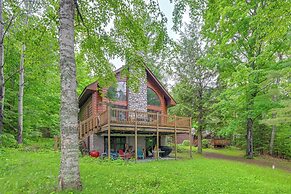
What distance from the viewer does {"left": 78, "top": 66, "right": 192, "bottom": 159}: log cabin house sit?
45.0ft

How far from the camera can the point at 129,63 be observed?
31.1 feet

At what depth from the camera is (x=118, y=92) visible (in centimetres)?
1745

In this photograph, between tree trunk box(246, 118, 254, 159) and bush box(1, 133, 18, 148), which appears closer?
bush box(1, 133, 18, 148)

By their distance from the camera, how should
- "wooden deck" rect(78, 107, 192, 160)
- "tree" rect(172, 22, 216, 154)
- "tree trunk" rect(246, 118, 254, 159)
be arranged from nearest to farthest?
1. "wooden deck" rect(78, 107, 192, 160)
2. "tree trunk" rect(246, 118, 254, 159)
3. "tree" rect(172, 22, 216, 154)

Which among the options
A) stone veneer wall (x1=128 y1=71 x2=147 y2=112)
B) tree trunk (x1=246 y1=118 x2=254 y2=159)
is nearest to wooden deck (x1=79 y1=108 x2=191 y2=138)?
stone veneer wall (x1=128 y1=71 x2=147 y2=112)

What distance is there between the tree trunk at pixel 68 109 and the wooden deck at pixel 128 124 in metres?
6.94

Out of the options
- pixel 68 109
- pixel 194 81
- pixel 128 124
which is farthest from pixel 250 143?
pixel 68 109

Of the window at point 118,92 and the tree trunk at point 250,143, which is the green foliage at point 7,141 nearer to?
the window at point 118,92

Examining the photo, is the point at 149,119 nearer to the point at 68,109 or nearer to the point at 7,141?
the point at 7,141

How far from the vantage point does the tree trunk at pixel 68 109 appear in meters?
5.36

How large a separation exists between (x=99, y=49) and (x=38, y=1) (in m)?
7.58

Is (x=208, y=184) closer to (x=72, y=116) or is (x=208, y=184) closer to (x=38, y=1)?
(x=72, y=116)

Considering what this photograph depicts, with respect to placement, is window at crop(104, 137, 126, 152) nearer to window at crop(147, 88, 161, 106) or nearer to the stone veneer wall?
the stone veneer wall

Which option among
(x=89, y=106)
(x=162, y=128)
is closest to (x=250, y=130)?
(x=162, y=128)
